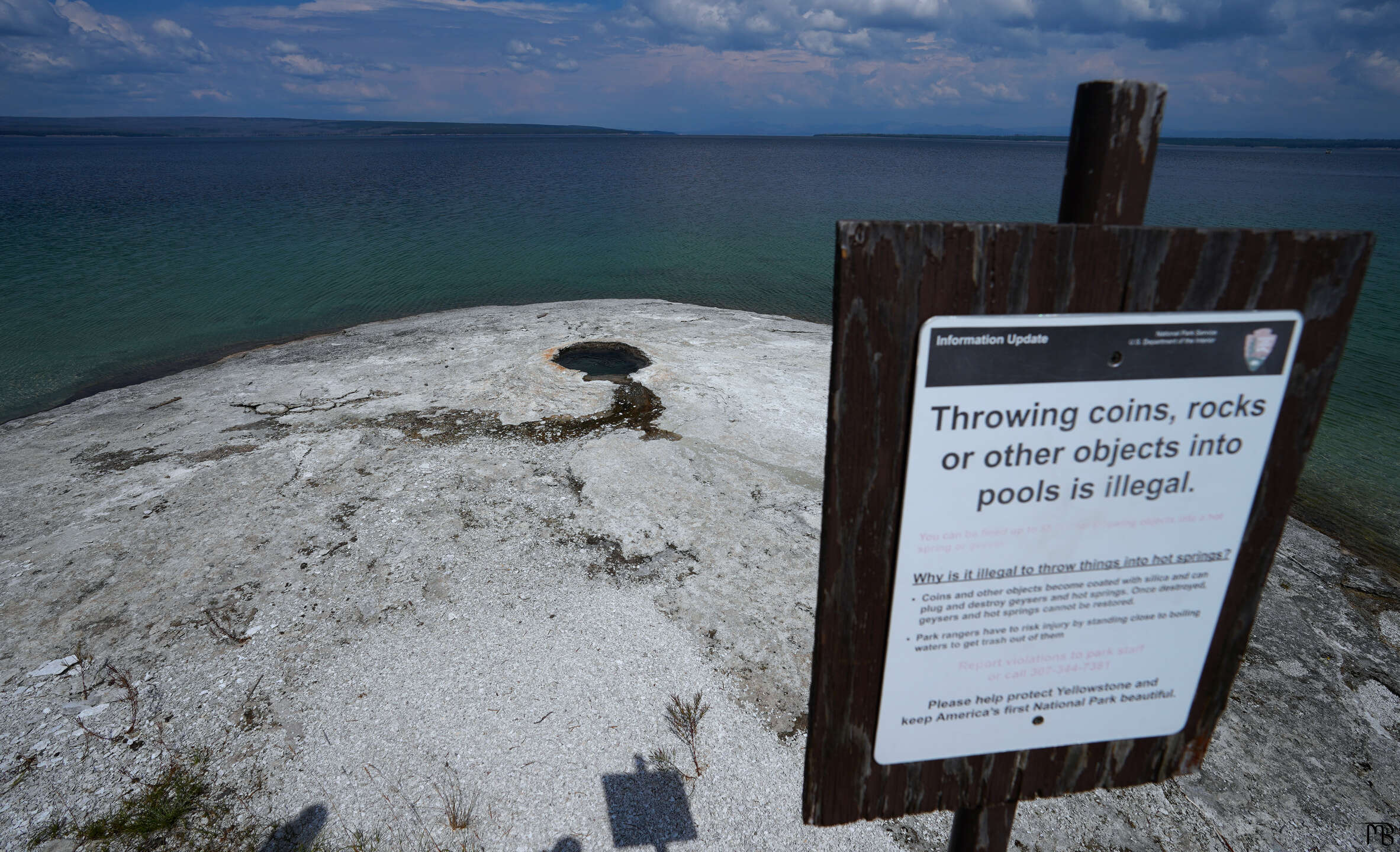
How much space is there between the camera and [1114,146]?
4.84 ft

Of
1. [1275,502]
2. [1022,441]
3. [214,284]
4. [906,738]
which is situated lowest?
[214,284]

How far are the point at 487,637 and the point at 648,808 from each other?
1848 mm

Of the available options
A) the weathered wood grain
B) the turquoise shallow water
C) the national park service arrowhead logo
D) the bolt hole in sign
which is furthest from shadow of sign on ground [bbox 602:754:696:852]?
the turquoise shallow water

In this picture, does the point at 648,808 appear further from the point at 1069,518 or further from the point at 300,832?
the point at 1069,518

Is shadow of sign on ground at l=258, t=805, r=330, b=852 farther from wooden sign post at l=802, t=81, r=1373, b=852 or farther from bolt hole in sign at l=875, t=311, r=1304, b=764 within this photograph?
bolt hole in sign at l=875, t=311, r=1304, b=764

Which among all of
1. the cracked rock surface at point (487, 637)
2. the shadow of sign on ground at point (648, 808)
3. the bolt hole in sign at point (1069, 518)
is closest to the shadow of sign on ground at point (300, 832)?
the cracked rock surface at point (487, 637)

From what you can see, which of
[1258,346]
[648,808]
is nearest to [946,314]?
[1258,346]

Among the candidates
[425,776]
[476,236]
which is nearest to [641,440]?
[425,776]

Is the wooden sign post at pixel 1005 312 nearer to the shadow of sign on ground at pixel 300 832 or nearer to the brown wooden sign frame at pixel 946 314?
the brown wooden sign frame at pixel 946 314

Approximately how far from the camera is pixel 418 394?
904cm

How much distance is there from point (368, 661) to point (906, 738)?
433cm

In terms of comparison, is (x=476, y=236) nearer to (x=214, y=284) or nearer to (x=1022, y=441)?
(x=214, y=284)

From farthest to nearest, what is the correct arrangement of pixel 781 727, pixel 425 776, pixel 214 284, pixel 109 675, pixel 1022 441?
pixel 214 284, pixel 109 675, pixel 781 727, pixel 425 776, pixel 1022 441

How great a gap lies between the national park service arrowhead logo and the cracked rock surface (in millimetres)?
3277
